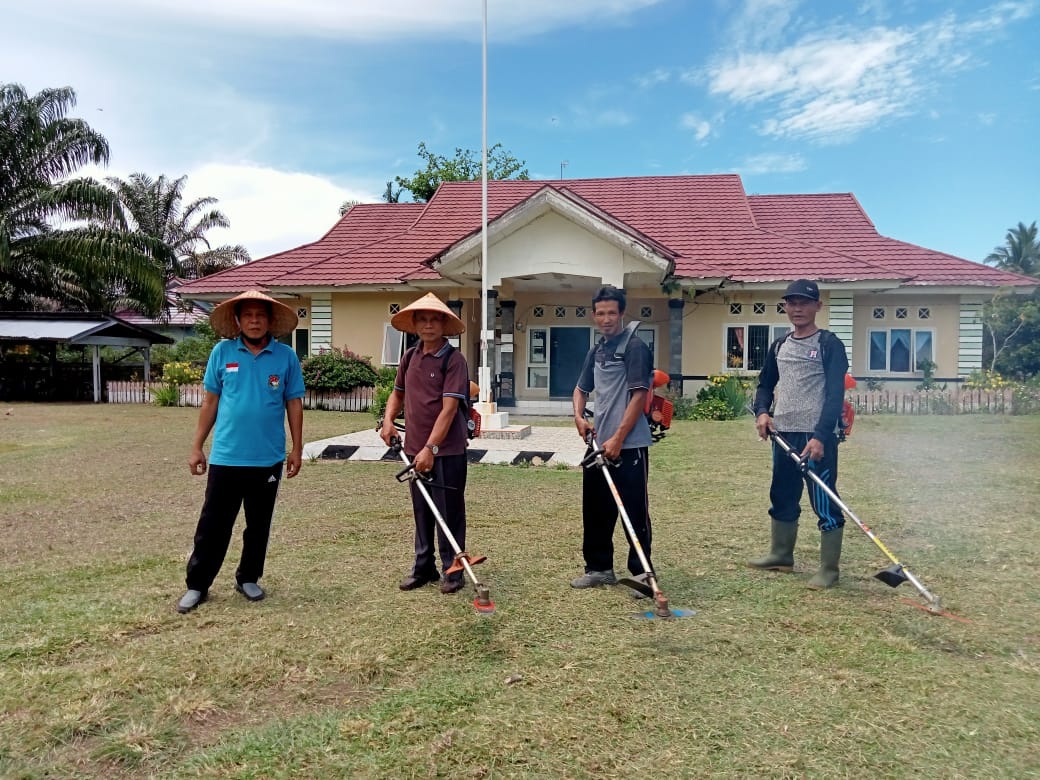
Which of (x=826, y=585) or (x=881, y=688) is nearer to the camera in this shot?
(x=881, y=688)

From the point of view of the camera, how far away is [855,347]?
18.0 meters

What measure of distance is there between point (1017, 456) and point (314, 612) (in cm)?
934

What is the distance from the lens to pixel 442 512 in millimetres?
4492

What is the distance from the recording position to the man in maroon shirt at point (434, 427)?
4.44m

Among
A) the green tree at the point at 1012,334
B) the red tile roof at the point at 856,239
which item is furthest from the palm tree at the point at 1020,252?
the red tile roof at the point at 856,239

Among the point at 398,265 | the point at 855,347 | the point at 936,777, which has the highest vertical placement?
the point at 398,265

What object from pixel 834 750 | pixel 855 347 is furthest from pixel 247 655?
pixel 855 347

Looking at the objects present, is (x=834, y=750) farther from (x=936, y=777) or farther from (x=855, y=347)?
(x=855, y=347)

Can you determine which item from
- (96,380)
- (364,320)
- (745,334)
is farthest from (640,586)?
(96,380)

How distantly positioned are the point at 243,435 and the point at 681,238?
1674 cm

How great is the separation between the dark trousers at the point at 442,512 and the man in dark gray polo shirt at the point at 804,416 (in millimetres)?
1928

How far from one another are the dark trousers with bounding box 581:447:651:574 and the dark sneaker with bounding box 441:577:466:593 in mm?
769

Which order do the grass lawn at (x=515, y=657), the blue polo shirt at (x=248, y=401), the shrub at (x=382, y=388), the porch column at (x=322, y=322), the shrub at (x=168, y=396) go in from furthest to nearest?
1. the porch column at (x=322, y=322)
2. the shrub at (x=168, y=396)
3. the shrub at (x=382, y=388)
4. the blue polo shirt at (x=248, y=401)
5. the grass lawn at (x=515, y=657)

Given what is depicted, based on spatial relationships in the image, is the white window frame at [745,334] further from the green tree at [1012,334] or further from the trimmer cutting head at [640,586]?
the trimmer cutting head at [640,586]
